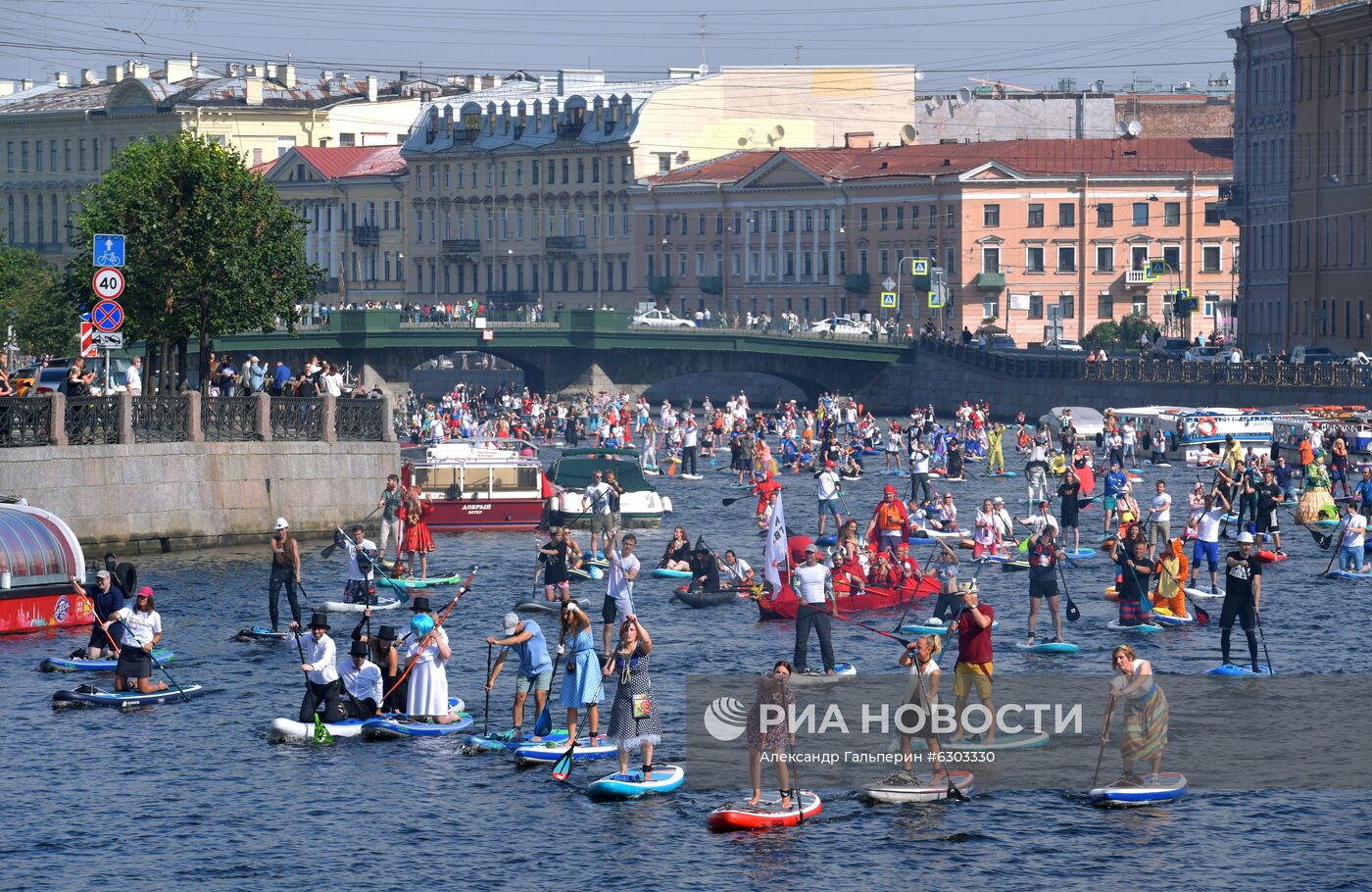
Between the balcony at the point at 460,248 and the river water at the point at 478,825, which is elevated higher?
the balcony at the point at 460,248

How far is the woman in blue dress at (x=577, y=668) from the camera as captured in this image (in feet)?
90.3

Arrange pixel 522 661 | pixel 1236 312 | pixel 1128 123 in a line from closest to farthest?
1. pixel 522 661
2. pixel 1236 312
3. pixel 1128 123

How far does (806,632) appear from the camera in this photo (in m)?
33.7

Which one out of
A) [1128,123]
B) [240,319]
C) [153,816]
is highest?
[1128,123]

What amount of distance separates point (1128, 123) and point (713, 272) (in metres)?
22.8

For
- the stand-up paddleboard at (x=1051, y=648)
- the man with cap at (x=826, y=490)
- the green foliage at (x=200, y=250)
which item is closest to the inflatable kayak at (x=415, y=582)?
the man with cap at (x=826, y=490)

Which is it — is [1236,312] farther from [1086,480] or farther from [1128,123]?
[1086,480]

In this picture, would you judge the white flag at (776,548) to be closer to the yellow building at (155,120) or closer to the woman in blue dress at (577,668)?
the woman in blue dress at (577,668)

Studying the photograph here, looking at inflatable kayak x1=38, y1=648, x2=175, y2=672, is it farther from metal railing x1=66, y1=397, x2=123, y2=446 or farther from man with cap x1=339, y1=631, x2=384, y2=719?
metal railing x1=66, y1=397, x2=123, y2=446

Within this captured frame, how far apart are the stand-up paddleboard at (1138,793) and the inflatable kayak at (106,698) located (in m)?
13.1

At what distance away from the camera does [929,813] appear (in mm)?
27062

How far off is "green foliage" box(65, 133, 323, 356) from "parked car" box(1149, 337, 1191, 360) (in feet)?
143

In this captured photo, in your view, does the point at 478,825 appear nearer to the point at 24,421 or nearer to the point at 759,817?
the point at 759,817

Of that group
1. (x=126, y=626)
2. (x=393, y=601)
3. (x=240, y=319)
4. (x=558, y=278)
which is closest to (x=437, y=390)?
(x=558, y=278)
